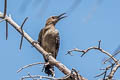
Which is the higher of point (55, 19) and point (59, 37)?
point (55, 19)

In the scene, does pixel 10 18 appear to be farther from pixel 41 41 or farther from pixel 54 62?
pixel 41 41

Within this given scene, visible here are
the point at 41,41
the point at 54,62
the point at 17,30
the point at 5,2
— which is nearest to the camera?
the point at 5,2

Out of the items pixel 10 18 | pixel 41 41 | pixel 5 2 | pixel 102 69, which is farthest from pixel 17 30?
pixel 41 41

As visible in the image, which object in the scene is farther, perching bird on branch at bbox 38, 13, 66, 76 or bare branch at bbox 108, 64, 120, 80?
perching bird on branch at bbox 38, 13, 66, 76

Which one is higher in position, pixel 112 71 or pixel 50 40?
pixel 50 40

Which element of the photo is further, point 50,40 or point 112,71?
point 50,40

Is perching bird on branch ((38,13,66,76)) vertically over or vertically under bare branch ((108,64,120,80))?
over

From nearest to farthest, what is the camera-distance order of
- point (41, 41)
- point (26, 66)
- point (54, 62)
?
point (26, 66) < point (54, 62) < point (41, 41)

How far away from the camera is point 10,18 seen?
12.2 feet

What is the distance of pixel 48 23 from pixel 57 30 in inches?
20.7

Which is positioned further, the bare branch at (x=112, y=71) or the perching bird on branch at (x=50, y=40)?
the perching bird on branch at (x=50, y=40)

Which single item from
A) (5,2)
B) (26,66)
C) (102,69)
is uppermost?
(5,2)

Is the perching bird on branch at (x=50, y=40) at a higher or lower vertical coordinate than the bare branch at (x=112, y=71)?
higher

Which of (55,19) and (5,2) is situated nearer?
(5,2)
